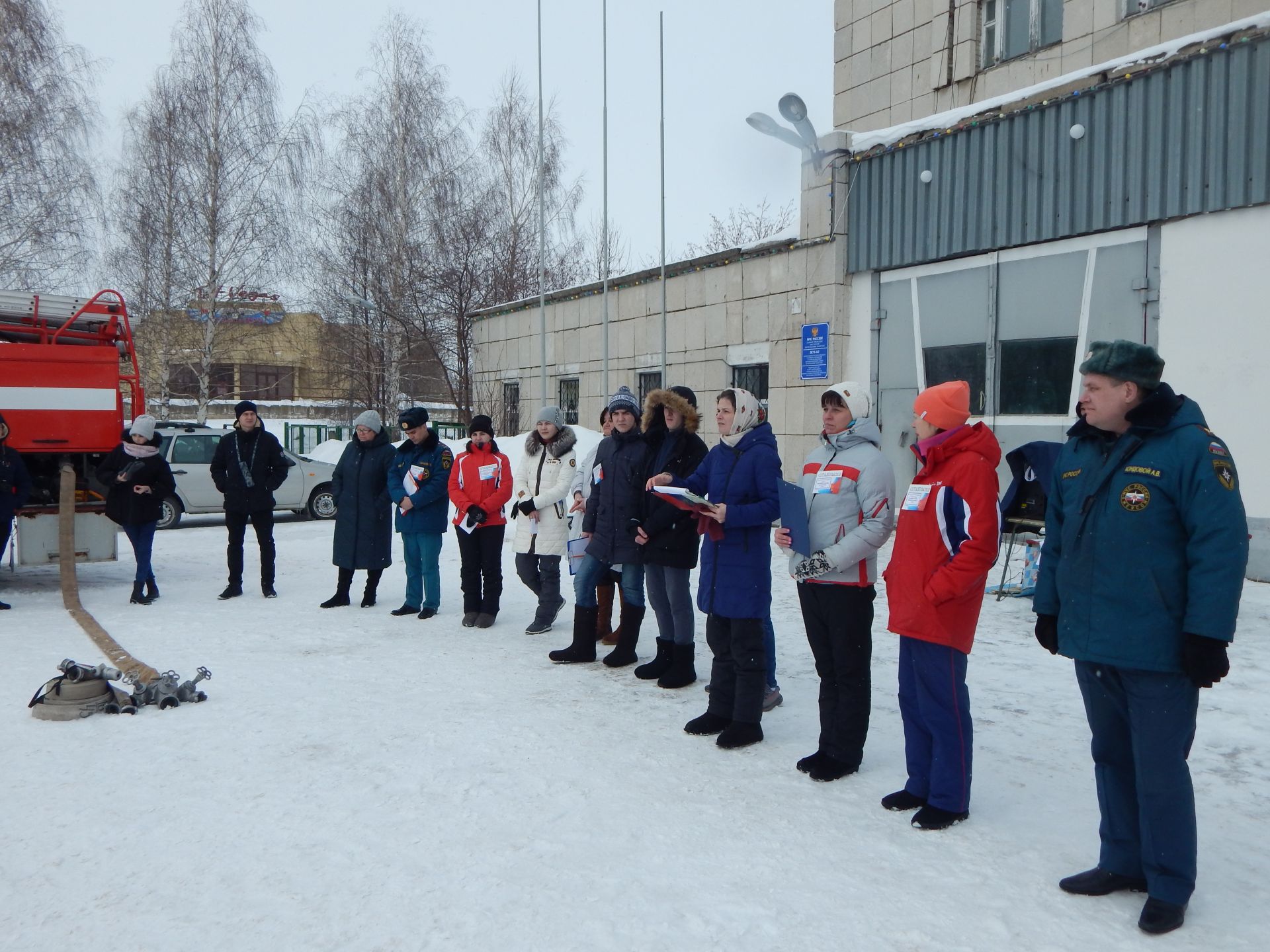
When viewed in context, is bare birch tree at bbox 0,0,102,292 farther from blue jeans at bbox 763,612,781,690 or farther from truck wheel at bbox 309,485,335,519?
blue jeans at bbox 763,612,781,690

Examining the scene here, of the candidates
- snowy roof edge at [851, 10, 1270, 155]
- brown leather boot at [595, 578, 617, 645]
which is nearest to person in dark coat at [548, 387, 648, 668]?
brown leather boot at [595, 578, 617, 645]

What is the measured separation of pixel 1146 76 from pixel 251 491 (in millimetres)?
9113

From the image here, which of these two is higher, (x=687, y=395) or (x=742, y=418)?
(x=687, y=395)

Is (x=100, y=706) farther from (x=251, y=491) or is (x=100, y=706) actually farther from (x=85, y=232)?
(x=85, y=232)

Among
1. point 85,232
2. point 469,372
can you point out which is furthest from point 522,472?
point 85,232

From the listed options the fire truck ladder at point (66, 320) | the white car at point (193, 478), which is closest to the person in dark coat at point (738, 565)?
the fire truck ladder at point (66, 320)

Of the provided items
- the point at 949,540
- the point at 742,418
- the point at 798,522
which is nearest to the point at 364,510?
the point at 742,418

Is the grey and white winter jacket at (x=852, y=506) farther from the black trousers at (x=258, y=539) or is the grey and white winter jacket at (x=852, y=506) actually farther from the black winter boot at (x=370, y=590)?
the black trousers at (x=258, y=539)

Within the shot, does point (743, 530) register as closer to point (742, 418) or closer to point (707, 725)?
point (742, 418)

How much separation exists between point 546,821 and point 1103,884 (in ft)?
6.39

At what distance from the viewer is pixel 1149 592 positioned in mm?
2914

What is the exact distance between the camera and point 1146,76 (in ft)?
30.3

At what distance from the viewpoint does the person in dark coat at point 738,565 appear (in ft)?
15.5

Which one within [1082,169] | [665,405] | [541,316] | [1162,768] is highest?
[1082,169]
